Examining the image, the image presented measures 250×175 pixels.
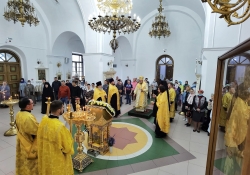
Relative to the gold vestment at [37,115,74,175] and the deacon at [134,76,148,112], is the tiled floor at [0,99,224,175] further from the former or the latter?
the deacon at [134,76,148,112]

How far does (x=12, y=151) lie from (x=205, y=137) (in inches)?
263

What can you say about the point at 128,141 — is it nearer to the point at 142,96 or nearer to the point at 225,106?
the point at 142,96

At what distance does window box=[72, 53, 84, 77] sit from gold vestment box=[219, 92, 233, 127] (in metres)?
15.6

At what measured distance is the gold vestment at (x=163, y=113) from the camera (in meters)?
5.57

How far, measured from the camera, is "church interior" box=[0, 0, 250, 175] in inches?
66.4

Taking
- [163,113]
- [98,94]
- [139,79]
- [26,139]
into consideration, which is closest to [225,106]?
[26,139]

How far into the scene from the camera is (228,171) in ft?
4.68

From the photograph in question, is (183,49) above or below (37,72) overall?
above

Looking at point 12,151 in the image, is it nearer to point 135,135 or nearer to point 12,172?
point 12,172

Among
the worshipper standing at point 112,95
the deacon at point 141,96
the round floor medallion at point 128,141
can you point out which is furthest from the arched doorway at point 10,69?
the deacon at point 141,96

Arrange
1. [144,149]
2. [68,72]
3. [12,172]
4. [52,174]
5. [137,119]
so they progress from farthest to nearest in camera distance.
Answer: [68,72] → [137,119] → [144,149] → [12,172] → [52,174]

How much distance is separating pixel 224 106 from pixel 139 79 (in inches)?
277

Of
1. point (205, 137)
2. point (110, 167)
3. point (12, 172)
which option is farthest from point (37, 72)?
point (205, 137)

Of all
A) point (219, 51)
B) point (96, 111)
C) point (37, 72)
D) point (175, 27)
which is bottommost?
point (96, 111)
